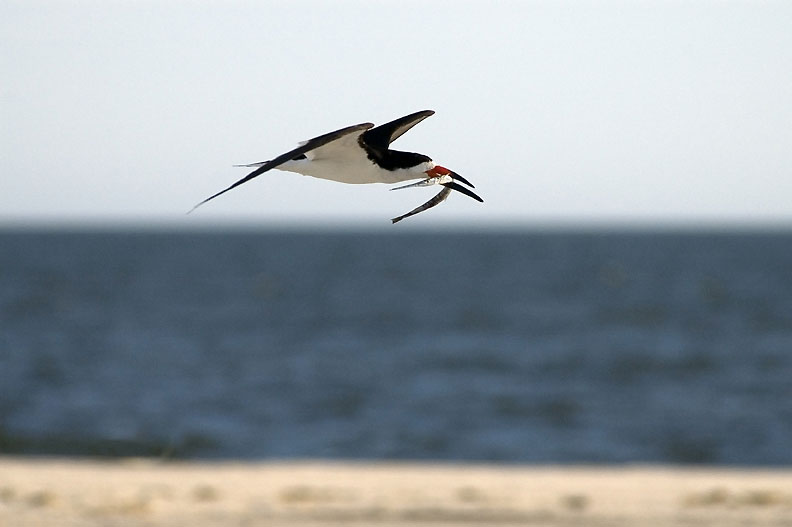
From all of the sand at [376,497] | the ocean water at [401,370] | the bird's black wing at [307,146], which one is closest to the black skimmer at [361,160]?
the bird's black wing at [307,146]

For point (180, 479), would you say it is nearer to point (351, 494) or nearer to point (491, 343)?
point (351, 494)

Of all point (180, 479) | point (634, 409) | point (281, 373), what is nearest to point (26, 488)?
point (180, 479)

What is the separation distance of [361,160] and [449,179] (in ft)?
2.09

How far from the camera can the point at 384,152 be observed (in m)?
5.00

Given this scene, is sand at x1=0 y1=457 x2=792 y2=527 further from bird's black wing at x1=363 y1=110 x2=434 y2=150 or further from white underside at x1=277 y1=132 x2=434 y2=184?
white underside at x1=277 y1=132 x2=434 y2=184

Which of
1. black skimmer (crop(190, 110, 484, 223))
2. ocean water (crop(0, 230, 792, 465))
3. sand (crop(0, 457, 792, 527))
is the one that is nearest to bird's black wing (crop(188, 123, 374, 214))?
black skimmer (crop(190, 110, 484, 223))

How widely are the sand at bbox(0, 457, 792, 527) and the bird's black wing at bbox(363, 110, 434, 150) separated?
9041mm

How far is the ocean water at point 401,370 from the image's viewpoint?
25.5 metres

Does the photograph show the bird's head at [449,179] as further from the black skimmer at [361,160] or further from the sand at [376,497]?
the sand at [376,497]

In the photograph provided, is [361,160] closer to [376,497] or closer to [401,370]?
[376,497]

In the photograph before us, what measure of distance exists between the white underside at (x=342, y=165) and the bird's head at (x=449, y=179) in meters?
0.36

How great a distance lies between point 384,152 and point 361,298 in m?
66.1

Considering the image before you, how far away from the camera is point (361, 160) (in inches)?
192

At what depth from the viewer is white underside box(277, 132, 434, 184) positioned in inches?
187
